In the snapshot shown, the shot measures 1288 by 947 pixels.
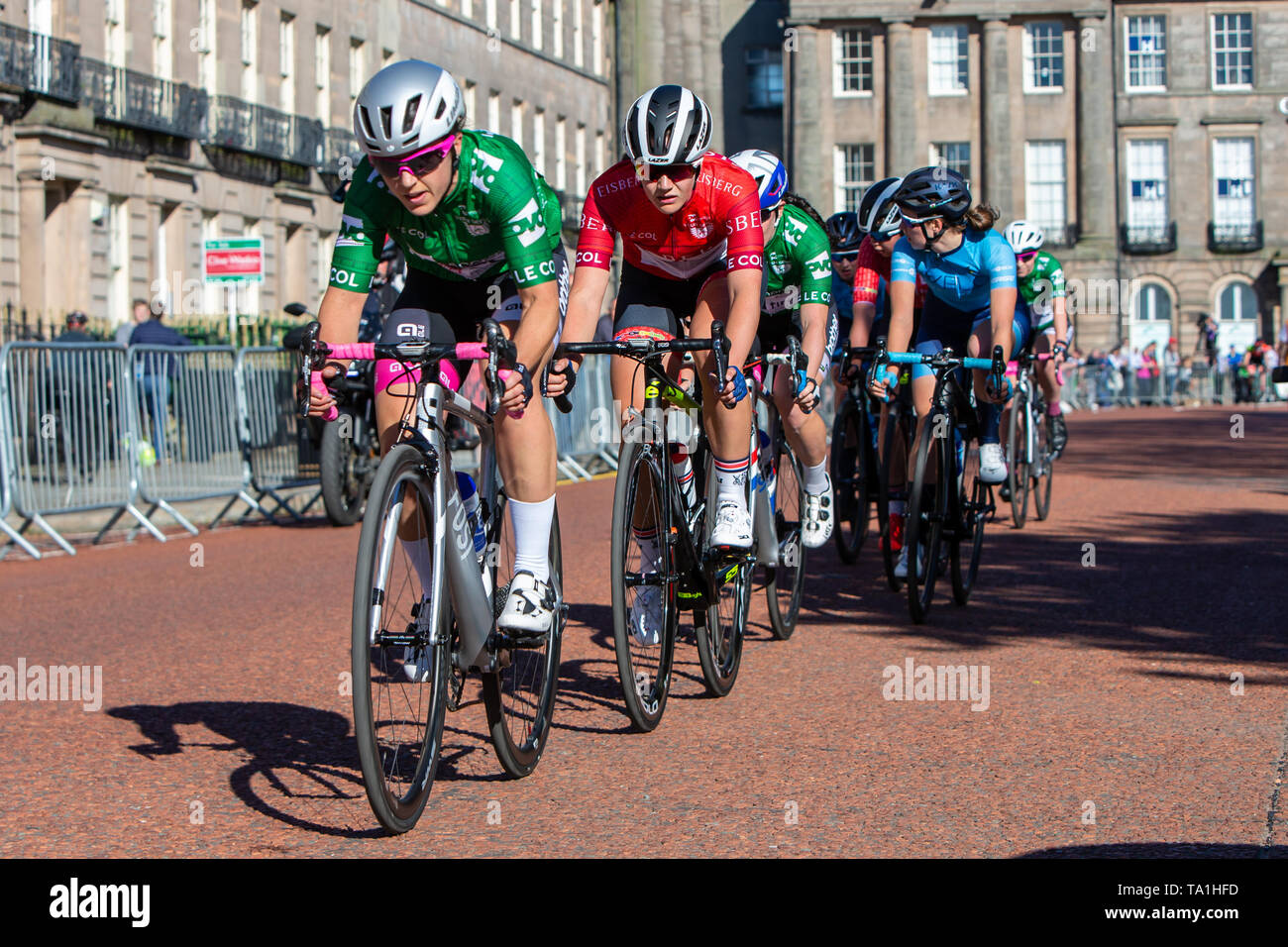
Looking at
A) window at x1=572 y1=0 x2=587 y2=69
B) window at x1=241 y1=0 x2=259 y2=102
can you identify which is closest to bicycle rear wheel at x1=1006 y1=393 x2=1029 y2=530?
window at x1=241 y1=0 x2=259 y2=102

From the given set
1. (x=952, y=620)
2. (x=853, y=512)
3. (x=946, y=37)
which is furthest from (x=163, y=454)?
(x=946, y=37)

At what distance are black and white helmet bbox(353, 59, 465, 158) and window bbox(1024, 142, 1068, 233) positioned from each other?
6465 centimetres

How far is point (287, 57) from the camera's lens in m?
41.4

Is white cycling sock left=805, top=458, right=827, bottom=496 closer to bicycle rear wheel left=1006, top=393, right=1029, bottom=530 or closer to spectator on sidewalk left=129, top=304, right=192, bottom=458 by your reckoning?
bicycle rear wheel left=1006, top=393, right=1029, bottom=530

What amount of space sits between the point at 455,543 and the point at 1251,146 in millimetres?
67160

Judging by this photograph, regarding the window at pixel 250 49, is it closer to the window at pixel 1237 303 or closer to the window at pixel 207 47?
the window at pixel 207 47

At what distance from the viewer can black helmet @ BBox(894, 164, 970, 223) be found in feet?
30.2

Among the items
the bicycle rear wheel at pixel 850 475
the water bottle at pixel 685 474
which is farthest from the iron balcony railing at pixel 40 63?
the water bottle at pixel 685 474

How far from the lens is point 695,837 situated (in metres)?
4.92

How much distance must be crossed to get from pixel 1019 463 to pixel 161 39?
26.1 metres

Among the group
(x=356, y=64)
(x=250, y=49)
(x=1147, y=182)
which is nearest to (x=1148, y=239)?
(x=1147, y=182)

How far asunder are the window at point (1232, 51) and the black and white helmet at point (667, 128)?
65.5m
